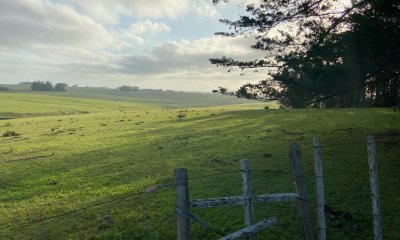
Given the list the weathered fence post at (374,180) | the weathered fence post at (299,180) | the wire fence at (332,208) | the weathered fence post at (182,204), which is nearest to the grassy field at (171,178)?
→ the wire fence at (332,208)

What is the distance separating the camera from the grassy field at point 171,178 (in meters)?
11.8

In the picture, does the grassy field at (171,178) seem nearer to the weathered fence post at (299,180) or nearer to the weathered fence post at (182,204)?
the weathered fence post at (299,180)

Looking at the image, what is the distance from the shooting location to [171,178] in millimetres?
17688

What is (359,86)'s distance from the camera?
1580 cm

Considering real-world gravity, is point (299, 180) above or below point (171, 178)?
above

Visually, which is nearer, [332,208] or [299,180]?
[299,180]

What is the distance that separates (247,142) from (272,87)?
9.80 meters

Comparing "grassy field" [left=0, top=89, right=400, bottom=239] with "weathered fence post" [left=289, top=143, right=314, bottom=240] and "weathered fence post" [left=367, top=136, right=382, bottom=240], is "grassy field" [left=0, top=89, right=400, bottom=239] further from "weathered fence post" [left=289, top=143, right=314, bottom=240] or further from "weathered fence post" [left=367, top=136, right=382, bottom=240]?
"weathered fence post" [left=289, top=143, right=314, bottom=240]

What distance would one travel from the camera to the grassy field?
464 inches

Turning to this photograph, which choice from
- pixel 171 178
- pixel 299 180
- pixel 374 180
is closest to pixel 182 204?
pixel 299 180

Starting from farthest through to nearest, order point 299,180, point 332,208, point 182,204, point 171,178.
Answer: point 171,178 → point 332,208 → point 299,180 → point 182,204

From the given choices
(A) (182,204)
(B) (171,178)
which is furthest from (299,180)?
(B) (171,178)

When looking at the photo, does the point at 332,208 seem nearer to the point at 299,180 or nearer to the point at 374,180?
the point at 374,180

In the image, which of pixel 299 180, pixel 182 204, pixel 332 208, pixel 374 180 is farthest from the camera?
pixel 332 208
